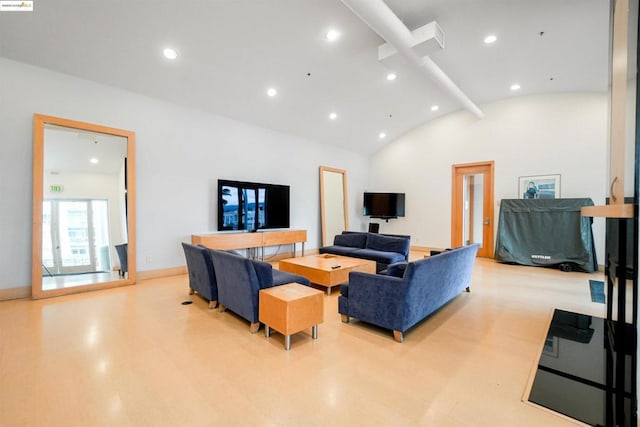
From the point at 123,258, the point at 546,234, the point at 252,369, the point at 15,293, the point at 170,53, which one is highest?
the point at 170,53

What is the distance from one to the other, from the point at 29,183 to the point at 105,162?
99 centimetres

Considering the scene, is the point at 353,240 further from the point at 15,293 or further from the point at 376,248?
the point at 15,293

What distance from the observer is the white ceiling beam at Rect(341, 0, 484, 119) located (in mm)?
3250

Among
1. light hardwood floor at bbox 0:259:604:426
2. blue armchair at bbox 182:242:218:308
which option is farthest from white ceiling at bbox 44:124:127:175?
blue armchair at bbox 182:242:218:308

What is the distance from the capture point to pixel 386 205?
865cm

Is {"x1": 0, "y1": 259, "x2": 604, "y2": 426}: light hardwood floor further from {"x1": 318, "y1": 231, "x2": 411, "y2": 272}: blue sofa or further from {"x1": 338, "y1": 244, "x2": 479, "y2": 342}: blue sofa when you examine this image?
{"x1": 318, "y1": 231, "x2": 411, "y2": 272}: blue sofa

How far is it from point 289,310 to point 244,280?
65 cm

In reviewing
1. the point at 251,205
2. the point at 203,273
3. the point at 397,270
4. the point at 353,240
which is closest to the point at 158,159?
the point at 251,205

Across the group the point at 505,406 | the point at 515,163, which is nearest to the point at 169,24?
the point at 505,406

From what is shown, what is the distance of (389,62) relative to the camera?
→ 4672 millimetres

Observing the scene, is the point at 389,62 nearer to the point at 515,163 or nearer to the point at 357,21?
the point at 357,21

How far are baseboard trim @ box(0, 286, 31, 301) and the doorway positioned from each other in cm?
870

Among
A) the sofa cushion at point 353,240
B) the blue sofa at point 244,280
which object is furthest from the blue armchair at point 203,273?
the sofa cushion at point 353,240

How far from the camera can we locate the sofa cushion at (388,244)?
17.8ft
